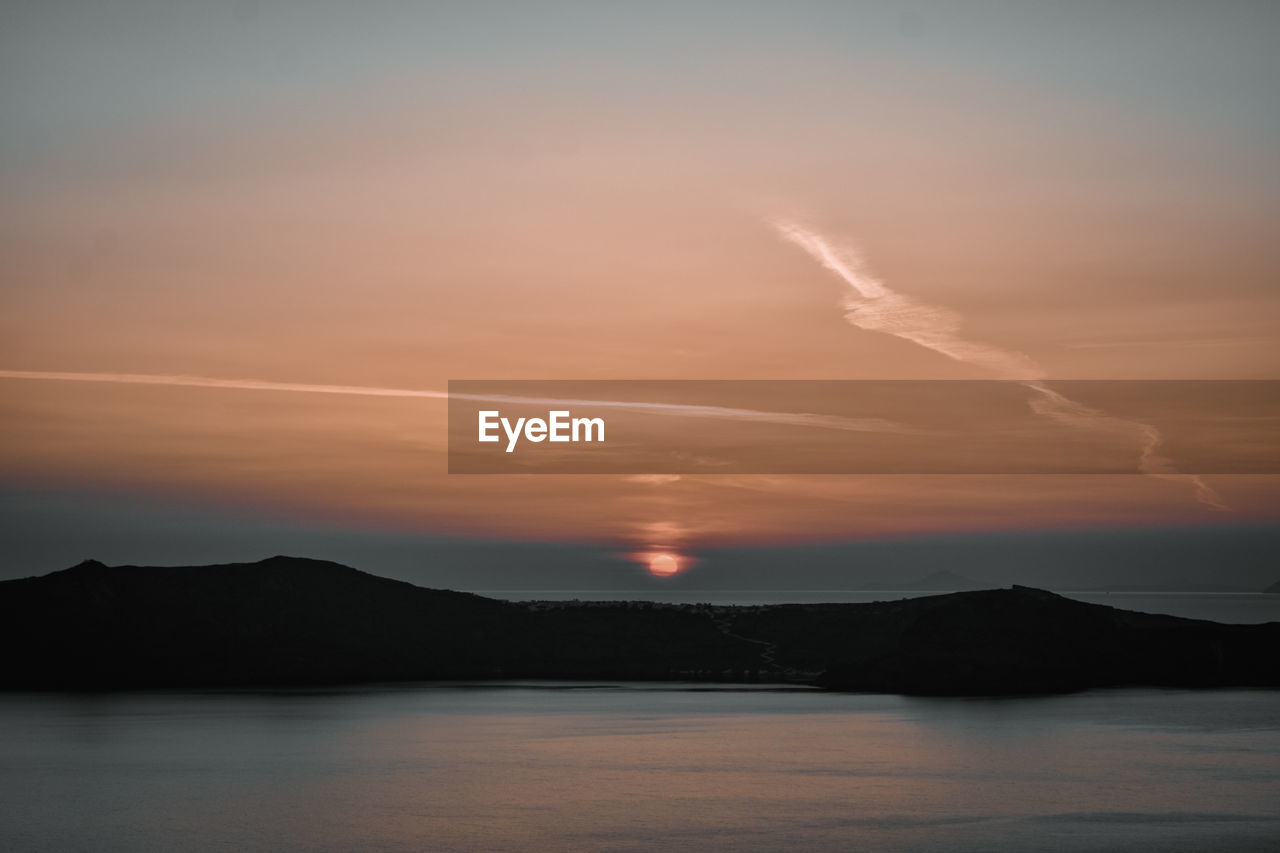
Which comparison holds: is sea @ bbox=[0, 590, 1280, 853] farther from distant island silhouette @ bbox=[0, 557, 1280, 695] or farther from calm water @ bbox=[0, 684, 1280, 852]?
distant island silhouette @ bbox=[0, 557, 1280, 695]

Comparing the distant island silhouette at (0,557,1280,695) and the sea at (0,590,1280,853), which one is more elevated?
the distant island silhouette at (0,557,1280,695)

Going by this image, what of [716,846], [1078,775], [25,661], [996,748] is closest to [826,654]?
[996,748]

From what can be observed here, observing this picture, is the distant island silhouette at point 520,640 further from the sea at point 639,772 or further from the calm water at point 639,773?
the calm water at point 639,773

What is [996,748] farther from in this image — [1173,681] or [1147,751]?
[1173,681]

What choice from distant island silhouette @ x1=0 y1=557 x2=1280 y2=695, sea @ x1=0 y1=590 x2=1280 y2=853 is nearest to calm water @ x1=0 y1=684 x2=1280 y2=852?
sea @ x1=0 y1=590 x2=1280 y2=853

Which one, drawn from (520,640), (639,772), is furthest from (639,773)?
(520,640)
